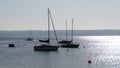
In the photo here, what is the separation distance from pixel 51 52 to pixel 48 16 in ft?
39.4

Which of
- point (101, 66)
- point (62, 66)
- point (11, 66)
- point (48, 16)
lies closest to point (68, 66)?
point (62, 66)

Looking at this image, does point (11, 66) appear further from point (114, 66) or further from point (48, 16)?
point (48, 16)

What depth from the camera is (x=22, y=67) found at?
73.6 meters

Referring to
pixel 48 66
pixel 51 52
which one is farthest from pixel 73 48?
pixel 48 66

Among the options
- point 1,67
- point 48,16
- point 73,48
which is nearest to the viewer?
point 1,67

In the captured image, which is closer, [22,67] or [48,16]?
[22,67]

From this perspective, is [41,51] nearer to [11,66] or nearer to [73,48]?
[73,48]

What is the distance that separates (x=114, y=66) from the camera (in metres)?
75.7

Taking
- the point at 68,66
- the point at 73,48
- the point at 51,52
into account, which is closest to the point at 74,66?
the point at 68,66

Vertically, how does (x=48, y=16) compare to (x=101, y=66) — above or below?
above

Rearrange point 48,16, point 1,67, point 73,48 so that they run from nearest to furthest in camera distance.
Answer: point 1,67, point 48,16, point 73,48

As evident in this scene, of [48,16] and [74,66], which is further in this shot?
[48,16]

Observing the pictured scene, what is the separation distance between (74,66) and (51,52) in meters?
40.9

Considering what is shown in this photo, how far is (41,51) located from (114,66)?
45343mm
